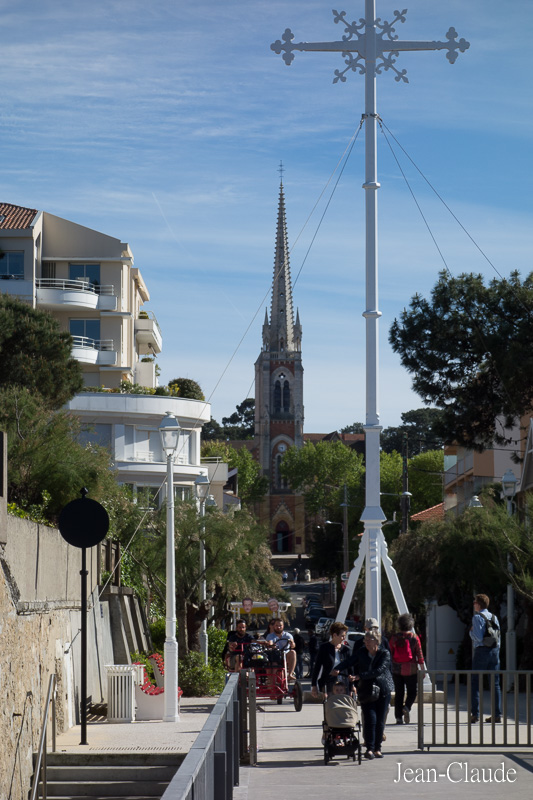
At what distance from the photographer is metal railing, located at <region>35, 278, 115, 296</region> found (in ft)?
190

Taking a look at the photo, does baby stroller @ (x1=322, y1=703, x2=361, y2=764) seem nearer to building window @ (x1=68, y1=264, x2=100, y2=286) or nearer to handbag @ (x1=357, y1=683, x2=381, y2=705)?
handbag @ (x1=357, y1=683, x2=381, y2=705)

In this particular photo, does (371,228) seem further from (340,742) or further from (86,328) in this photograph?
(86,328)

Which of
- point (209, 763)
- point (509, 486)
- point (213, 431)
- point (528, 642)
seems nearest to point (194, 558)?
point (528, 642)

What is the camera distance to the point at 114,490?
31.7m

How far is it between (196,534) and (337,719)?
940 inches

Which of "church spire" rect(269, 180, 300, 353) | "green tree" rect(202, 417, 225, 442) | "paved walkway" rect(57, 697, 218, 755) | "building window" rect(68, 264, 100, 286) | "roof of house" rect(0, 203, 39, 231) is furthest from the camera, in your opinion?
"green tree" rect(202, 417, 225, 442)

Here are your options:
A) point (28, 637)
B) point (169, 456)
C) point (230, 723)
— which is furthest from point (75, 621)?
point (230, 723)

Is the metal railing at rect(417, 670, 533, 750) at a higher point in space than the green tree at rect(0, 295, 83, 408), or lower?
lower

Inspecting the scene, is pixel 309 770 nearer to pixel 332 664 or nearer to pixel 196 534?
pixel 332 664

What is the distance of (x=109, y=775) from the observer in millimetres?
15992

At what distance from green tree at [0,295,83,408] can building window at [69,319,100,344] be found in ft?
55.0

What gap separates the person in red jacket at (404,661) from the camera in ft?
53.3

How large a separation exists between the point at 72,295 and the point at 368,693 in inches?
1852

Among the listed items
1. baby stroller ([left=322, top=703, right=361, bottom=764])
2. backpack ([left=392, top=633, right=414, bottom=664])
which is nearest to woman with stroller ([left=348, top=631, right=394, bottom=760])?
baby stroller ([left=322, top=703, right=361, bottom=764])
